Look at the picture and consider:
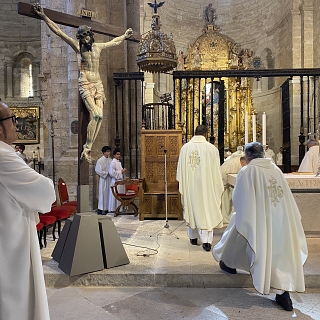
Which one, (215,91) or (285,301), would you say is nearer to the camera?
(285,301)

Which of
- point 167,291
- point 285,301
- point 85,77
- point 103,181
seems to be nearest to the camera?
point 285,301

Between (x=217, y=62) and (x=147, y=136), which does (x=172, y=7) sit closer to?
(x=217, y=62)

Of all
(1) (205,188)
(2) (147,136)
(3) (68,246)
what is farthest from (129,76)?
(3) (68,246)

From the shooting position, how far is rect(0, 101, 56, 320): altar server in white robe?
76.8 inches

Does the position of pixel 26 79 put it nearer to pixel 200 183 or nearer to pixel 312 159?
pixel 312 159

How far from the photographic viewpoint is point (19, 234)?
6.64 ft

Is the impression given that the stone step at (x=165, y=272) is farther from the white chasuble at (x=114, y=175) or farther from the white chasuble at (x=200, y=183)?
the white chasuble at (x=114, y=175)

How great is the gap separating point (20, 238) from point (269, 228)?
7.47 feet

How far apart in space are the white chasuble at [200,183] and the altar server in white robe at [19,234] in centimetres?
304

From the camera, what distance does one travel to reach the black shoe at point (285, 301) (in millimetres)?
3150

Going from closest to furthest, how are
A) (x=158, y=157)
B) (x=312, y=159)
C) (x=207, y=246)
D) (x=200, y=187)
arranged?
(x=207, y=246) → (x=200, y=187) → (x=312, y=159) → (x=158, y=157)

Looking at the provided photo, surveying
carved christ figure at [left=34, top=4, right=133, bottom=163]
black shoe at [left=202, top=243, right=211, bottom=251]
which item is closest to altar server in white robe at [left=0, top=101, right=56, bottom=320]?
carved christ figure at [left=34, top=4, right=133, bottom=163]

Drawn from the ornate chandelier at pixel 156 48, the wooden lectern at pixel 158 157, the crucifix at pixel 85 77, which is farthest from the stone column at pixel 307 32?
the crucifix at pixel 85 77

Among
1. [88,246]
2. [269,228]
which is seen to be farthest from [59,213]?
[269,228]
